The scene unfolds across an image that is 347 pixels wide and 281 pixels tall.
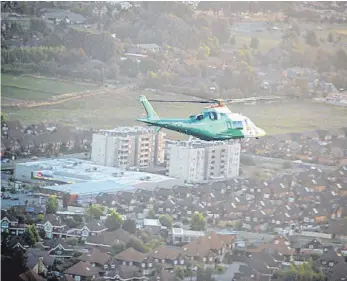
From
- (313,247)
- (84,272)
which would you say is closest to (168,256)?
(84,272)

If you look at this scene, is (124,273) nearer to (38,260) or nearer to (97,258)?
(97,258)

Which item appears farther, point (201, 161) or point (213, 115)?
point (201, 161)

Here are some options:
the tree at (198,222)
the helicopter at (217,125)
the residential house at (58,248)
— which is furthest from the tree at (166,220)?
the helicopter at (217,125)

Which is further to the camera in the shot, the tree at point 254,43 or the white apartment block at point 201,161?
the tree at point 254,43

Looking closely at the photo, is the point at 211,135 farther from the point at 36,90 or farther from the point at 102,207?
the point at 36,90

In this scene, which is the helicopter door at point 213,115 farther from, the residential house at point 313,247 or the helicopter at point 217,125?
the residential house at point 313,247

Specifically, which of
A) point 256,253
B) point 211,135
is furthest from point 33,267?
point 211,135
